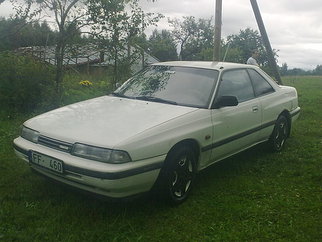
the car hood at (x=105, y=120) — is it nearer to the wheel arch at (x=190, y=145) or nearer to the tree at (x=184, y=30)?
the wheel arch at (x=190, y=145)

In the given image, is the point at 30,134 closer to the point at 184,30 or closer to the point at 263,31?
the point at 263,31

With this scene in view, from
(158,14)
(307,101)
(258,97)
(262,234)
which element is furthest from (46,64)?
(307,101)

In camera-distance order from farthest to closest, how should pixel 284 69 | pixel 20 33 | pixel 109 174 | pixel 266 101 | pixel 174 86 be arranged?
1. pixel 284 69
2. pixel 20 33
3. pixel 266 101
4. pixel 174 86
5. pixel 109 174

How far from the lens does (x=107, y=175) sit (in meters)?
2.98

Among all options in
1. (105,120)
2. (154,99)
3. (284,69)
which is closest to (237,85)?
(154,99)

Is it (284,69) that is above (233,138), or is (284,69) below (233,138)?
above

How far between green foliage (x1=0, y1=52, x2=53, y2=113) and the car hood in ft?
12.6

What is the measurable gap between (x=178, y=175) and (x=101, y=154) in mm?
934

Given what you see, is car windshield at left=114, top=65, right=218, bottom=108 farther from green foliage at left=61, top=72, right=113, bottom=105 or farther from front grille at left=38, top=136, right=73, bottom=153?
green foliage at left=61, top=72, right=113, bottom=105

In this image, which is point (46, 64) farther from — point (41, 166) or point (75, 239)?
point (75, 239)

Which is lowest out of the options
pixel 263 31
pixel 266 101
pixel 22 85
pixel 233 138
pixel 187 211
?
pixel 187 211

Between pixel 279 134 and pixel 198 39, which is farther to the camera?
pixel 198 39

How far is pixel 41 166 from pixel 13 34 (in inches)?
240

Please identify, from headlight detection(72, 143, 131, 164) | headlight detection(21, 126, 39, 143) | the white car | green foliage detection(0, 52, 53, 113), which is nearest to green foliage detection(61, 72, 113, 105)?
green foliage detection(0, 52, 53, 113)
